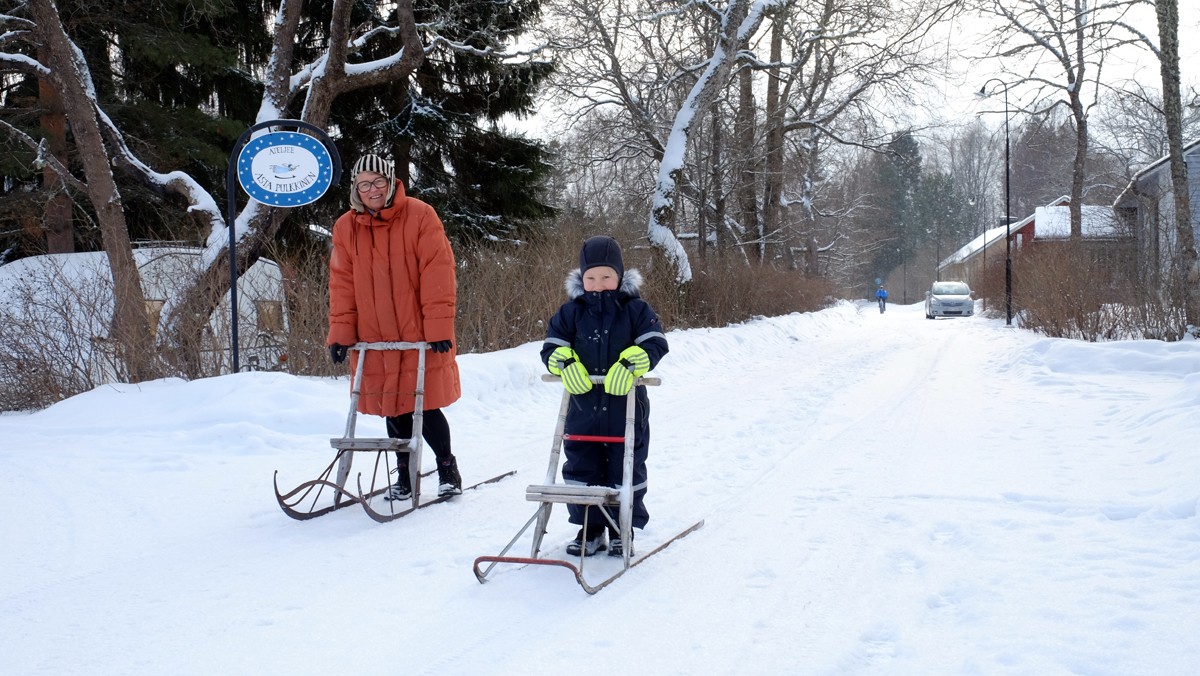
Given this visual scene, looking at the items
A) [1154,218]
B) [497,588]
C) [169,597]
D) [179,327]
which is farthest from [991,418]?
[1154,218]

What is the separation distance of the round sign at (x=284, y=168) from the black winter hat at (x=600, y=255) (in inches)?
185

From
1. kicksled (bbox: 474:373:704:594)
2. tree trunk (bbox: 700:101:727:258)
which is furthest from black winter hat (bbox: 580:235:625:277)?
tree trunk (bbox: 700:101:727:258)

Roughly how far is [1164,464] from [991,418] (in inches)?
99.2

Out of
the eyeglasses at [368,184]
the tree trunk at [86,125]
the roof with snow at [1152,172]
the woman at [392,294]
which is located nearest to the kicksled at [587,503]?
the woman at [392,294]

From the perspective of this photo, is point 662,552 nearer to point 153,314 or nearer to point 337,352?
point 337,352

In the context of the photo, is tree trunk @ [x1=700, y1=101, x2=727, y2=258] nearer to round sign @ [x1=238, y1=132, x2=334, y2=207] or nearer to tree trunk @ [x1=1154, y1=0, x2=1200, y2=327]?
tree trunk @ [x1=1154, y1=0, x2=1200, y2=327]

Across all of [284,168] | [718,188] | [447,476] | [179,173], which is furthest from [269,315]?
[718,188]

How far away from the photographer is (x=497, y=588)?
3.85 metres

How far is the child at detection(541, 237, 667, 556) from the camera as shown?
412cm

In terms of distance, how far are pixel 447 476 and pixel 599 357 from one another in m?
1.78

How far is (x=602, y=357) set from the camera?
13.7ft

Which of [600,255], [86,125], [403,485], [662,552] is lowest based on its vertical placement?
[662,552]

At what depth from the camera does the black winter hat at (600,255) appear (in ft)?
13.7

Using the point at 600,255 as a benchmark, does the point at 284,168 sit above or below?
above
